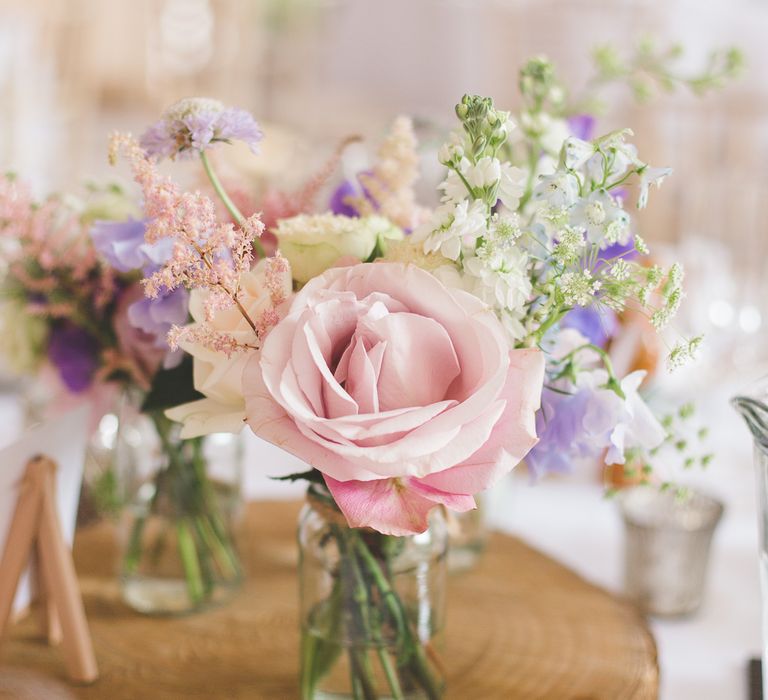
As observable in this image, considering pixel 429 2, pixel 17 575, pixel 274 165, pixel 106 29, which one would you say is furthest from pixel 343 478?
pixel 429 2

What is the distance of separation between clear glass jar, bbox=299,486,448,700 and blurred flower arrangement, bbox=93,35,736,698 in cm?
9

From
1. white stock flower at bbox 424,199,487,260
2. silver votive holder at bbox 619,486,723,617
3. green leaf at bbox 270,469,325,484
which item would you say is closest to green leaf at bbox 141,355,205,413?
green leaf at bbox 270,469,325,484

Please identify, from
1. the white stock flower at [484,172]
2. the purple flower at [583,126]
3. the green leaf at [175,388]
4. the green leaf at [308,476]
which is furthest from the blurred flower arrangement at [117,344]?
the purple flower at [583,126]

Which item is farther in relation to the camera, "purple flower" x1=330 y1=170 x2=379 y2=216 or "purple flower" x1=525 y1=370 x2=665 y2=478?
"purple flower" x1=330 y1=170 x2=379 y2=216

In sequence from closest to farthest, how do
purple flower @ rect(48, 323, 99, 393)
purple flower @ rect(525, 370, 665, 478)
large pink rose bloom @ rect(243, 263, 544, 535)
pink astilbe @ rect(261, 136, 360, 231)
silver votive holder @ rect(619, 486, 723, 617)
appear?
1. large pink rose bloom @ rect(243, 263, 544, 535)
2. purple flower @ rect(525, 370, 665, 478)
3. pink astilbe @ rect(261, 136, 360, 231)
4. purple flower @ rect(48, 323, 99, 393)
5. silver votive holder @ rect(619, 486, 723, 617)

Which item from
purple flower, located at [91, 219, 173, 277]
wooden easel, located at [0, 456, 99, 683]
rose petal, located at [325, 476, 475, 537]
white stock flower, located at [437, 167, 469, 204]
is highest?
white stock flower, located at [437, 167, 469, 204]

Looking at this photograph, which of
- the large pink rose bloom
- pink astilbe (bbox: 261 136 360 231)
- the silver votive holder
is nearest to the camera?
the large pink rose bloom

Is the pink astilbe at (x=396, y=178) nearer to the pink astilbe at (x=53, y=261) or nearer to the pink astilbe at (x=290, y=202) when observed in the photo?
the pink astilbe at (x=290, y=202)

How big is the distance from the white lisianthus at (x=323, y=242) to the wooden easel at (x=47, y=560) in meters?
0.29

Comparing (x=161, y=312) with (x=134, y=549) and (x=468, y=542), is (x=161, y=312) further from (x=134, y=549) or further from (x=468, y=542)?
(x=468, y=542)

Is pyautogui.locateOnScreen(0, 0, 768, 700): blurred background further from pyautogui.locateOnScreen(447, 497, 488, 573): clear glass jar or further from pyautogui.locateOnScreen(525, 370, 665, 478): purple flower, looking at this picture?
pyautogui.locateOnScreen(525, 370, 665, 478): purple flower

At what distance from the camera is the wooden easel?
685mm

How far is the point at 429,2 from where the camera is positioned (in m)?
4.28

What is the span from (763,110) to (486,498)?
2039mm
